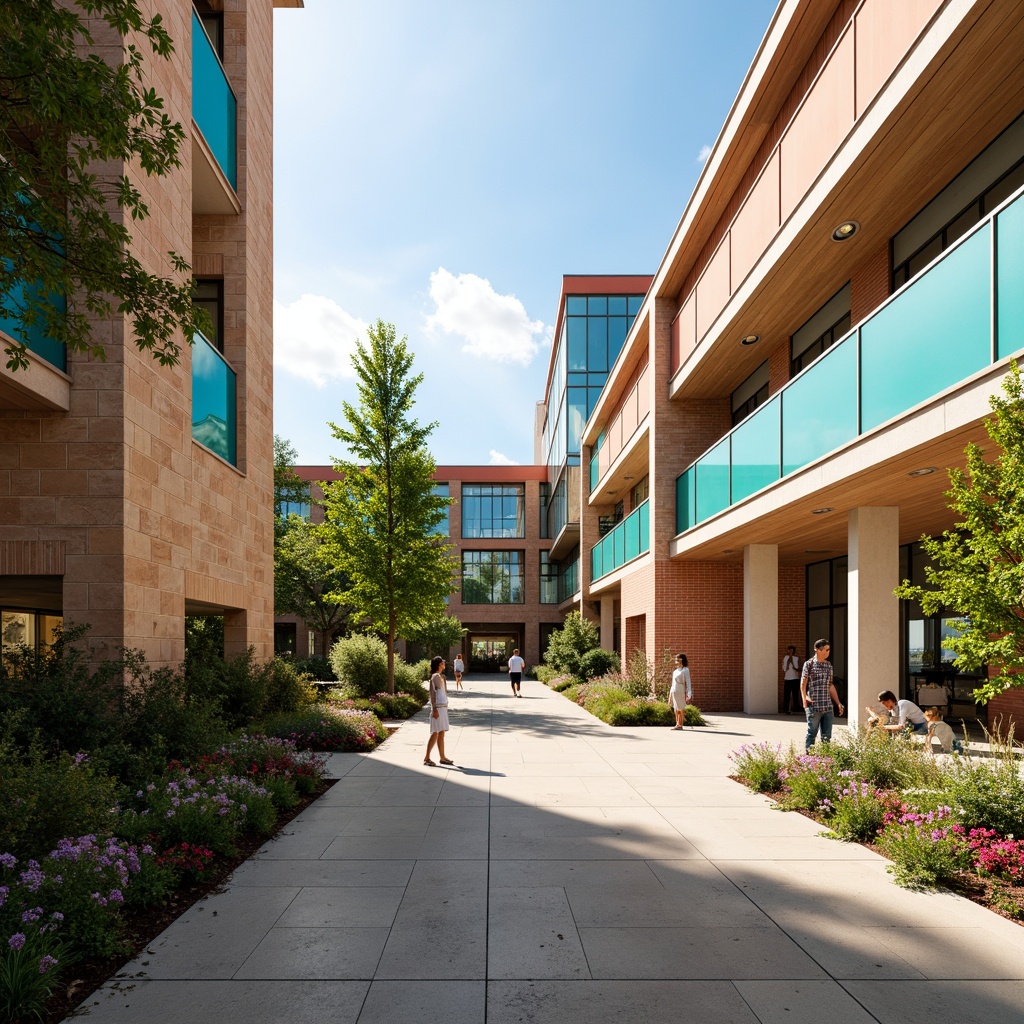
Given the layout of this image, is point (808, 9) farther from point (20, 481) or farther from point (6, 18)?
point (20, 481)

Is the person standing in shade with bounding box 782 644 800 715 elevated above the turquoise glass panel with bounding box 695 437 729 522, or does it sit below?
below

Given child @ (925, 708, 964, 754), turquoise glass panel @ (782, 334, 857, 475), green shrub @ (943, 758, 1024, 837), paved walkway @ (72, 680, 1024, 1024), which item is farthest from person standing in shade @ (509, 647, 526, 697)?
green shrub @ (943, 758, 1024, 837)

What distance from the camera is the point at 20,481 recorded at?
26.7 ft

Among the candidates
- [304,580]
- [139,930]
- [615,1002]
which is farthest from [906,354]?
[304,580]

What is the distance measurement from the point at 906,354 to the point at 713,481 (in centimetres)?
742

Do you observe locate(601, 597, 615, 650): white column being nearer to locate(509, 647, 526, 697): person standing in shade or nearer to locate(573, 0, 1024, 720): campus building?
locate(509, 647, 526, 697): person standing in shade

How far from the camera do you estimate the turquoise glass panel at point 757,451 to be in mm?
12828

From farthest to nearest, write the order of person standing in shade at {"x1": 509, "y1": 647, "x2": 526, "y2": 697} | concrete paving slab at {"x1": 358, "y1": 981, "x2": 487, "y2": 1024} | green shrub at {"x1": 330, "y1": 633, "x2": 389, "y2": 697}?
person standing in shade at {"x1": 509, "y1": 647, "x2": 526, "y2": 697}, green shrub at {"x1": 330, "y1": 633, "x2": 389, "y2": 697}, concrete paving slab at {"x1": 358, "y1": 981, "x2": 487, "y2": 1024}

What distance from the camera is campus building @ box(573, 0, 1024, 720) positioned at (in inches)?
316

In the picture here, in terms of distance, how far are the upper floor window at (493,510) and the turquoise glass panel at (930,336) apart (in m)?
39.4

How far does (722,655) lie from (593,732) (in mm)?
5022

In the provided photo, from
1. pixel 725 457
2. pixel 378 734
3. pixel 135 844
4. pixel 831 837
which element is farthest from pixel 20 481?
pixel 725 457

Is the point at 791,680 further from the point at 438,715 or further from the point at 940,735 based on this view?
the point at 438,715

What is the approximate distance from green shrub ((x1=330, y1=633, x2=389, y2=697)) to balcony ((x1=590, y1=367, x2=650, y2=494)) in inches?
396
